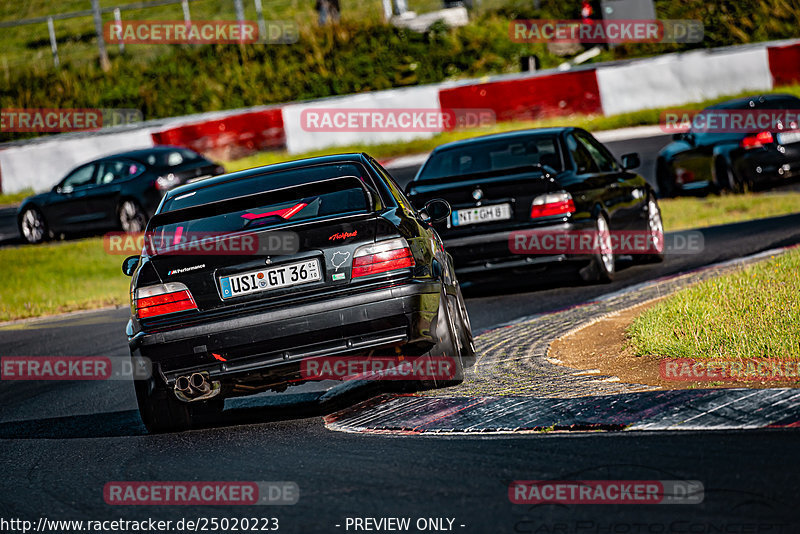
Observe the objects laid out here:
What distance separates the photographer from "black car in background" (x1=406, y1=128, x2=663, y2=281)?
9.81 m

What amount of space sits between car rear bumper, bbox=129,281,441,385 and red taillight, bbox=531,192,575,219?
405cm

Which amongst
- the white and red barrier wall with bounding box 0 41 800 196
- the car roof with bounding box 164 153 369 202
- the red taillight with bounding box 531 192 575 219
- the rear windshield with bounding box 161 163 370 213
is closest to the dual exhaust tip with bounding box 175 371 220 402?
the rear windshield with bounding box 161 163 370 213

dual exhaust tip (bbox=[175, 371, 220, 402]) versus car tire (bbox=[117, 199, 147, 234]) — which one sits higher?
car tire (bbox=[117, 199, 147, 234])

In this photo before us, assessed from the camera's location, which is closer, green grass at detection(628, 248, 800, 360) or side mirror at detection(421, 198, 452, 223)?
green grass at detection(628, 248, 800, 360)

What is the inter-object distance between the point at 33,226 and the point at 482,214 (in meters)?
11.5

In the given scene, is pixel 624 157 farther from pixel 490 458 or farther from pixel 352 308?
pixel 490 458

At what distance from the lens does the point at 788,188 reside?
53.1 feet

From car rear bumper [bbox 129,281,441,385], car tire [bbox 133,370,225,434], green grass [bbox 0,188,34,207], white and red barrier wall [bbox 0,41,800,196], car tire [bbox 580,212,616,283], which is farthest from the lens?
green grass [bbox 0,188,34,207]

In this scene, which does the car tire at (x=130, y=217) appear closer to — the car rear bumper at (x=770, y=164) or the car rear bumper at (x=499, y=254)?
the car rear bumper at (x=770, y=164)

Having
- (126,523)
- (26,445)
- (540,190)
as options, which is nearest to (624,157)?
(540,190)

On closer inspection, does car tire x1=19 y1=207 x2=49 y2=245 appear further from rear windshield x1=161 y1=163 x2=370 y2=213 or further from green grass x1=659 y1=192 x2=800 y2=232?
rear windshield x1=161 y1=163 x2=370 y2=213

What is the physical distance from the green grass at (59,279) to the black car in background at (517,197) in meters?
4.86

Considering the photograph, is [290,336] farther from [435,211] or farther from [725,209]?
[725,209]

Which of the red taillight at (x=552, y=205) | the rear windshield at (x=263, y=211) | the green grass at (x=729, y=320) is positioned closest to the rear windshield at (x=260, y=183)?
the rear windshield at (x=263, y=211)
